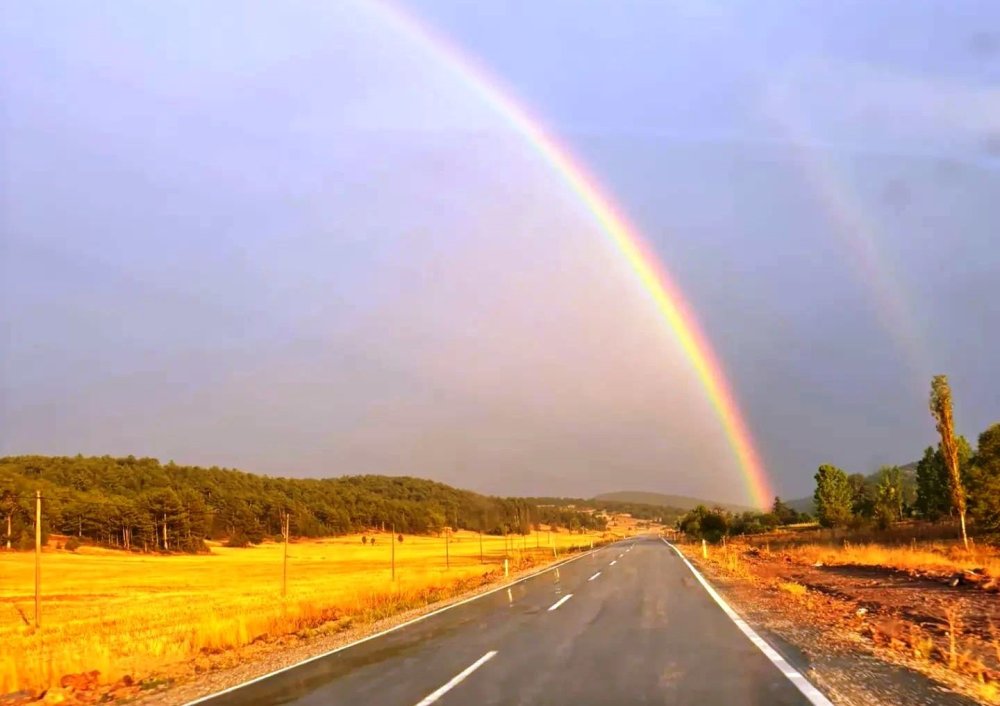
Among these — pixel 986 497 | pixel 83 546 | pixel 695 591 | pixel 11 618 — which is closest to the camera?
pixel 695 591

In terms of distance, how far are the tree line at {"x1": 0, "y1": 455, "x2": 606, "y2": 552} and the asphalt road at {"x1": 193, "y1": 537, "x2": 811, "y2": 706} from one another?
39.4 metres

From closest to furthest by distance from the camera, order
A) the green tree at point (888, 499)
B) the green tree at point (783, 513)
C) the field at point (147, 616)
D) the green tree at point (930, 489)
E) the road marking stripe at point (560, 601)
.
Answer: the field at point (147, 616) → the road marking stripe at point (560, 601) → the green tree at point (888, 499) → the green tree at point (930, 489) → the green tree at point (783, 513)

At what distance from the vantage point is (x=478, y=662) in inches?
428

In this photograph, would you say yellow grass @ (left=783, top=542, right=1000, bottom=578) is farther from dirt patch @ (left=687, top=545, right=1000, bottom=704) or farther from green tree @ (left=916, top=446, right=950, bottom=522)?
green tree @ (left=916, top=446, right=950, bottom=522)

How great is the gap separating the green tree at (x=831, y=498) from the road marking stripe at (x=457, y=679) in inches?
3059

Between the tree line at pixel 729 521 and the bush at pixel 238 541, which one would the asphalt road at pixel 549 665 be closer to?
the tree line at pixel 729 521

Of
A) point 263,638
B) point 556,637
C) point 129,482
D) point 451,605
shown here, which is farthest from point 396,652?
point 129,482

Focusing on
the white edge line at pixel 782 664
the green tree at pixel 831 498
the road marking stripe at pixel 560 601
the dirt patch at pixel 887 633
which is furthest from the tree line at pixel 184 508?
the green tree at pixel 831 498

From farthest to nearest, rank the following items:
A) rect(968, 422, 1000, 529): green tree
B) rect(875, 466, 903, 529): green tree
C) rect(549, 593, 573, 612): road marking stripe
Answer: rect(875, 466, 903, 529): green tree < rect(968, 422, 1000, 529): green tree < rect(549, 593, 573, 612): road marking stripe

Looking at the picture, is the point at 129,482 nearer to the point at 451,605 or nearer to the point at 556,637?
the point at 451,605

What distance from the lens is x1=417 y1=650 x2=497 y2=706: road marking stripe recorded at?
8.28 m

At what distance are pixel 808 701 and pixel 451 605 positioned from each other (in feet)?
50.6

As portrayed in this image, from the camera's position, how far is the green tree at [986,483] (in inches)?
1658

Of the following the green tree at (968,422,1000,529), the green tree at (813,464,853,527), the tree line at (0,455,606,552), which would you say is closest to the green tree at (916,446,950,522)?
the green tree at (813,464,853,527)
